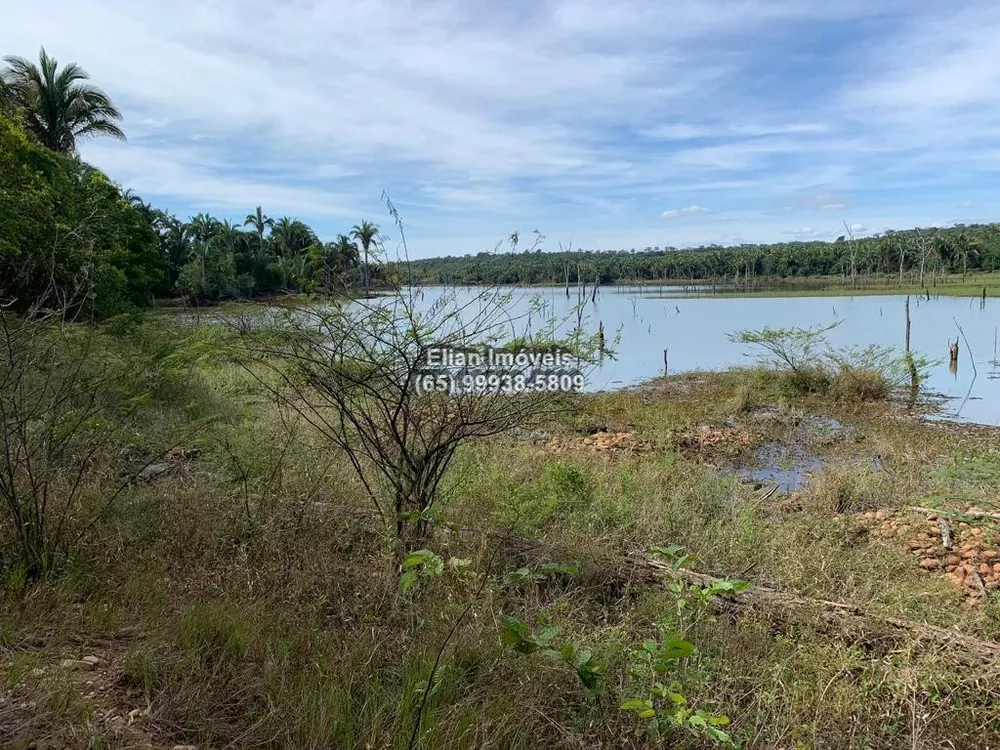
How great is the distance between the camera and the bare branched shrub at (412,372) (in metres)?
2.94

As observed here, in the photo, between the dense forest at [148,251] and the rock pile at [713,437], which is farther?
the rock pile at [713,437]

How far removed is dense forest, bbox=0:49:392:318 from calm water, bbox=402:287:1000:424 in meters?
0.80

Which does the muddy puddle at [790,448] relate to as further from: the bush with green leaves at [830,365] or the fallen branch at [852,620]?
the fallen branch at [852,620]

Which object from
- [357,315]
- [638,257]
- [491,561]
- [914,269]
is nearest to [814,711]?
[491,561]

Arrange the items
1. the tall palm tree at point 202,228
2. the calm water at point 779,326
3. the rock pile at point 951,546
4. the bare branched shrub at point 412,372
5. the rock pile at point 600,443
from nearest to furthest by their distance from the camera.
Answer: the bare branched shrub at point 412,372, the rock pile at point 951,546, the rock pile at point 600,443, the calm water at point 779,326, the tall palm tree at point 202,228

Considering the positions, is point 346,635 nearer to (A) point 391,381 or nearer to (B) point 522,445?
(A) point 391,381

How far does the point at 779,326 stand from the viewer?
69.6 feet

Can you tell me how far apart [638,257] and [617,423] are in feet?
163

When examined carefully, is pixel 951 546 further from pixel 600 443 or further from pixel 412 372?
pixel 600 443

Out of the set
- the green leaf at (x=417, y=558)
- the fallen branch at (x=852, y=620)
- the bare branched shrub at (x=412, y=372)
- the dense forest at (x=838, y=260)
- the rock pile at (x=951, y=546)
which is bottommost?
the rock pile at (x=951, y=546)

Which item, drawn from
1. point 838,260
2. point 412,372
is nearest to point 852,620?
point 412,372

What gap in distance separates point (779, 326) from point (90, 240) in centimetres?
2156

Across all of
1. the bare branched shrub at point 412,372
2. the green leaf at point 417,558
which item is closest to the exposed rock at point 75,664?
the green leaf at point 417,558

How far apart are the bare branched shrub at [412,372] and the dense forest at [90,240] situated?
0.26 metres
